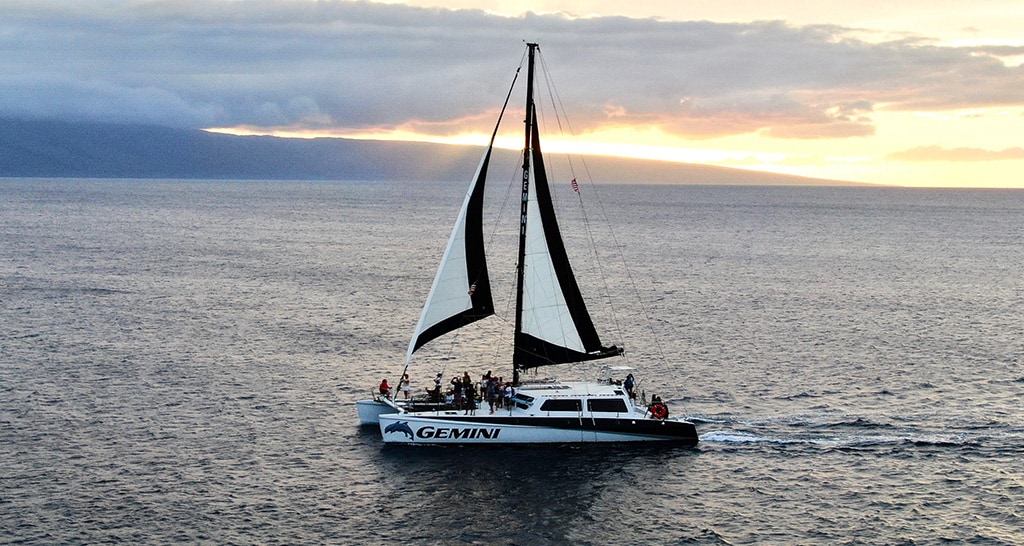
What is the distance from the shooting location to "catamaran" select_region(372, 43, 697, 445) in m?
49.2

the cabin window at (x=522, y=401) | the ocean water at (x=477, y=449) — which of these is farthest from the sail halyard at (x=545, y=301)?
the ocean water at (x=477, y=449)

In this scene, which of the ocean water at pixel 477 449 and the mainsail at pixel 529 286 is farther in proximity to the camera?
the mainsail at pixel 529 286

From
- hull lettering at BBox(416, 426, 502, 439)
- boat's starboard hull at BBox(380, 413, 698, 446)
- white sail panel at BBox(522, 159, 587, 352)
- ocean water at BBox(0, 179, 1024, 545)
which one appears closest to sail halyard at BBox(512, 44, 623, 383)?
white sail panel at BBox(522, 159, 587, 352)

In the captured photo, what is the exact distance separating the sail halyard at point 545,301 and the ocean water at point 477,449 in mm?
5014

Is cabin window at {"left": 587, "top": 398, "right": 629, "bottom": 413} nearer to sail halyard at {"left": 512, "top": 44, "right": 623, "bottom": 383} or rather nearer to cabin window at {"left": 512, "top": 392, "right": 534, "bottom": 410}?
sail halyard at {"left": 512, "top": 44, "right": 623, "bottom": 383}

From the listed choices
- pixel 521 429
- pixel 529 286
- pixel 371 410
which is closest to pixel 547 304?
pixel 529 286

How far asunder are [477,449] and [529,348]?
561cm

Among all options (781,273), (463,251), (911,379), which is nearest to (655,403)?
(463,251)

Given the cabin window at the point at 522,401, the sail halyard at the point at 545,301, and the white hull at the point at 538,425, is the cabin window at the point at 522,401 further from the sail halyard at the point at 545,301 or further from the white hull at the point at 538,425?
the sail halyard at the point at 545,301

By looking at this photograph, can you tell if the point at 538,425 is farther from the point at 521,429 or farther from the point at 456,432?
the point at 456,432

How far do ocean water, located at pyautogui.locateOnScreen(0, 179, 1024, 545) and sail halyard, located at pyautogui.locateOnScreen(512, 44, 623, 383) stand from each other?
5.01m

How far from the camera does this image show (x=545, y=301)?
51.2m

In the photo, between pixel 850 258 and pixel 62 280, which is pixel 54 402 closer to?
pixel 62 280

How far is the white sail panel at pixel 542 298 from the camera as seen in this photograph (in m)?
50.7
